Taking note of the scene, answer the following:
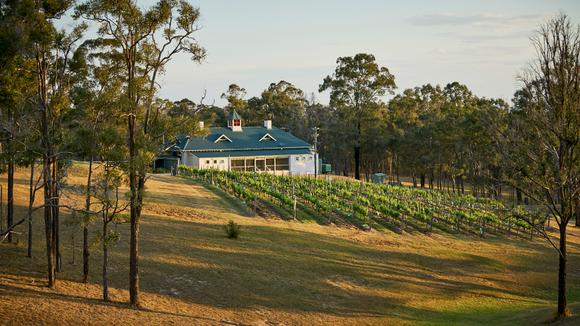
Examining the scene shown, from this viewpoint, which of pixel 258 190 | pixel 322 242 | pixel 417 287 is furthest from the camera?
pixel 258 190

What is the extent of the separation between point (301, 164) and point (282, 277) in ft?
136

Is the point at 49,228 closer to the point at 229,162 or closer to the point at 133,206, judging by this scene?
the point at 133,206

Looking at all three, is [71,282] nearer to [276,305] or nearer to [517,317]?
[276,305]

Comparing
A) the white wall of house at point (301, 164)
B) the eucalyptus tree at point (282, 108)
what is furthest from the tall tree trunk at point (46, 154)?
the eucalyptus tree at point (282, 108)

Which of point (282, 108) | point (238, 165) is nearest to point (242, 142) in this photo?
point (238, 165)

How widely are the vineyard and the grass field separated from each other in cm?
236

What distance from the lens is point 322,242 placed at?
32.1 m

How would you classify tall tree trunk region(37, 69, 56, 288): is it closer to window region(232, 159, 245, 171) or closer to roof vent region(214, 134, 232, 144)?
window region(232, 159, 245, 171)

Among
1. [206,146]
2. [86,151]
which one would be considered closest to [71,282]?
[86,151]

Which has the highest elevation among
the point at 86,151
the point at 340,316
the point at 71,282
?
the point at 86,151

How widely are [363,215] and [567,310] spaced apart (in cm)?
2189

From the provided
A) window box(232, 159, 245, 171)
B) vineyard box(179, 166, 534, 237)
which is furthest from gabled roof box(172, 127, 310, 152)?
vineyard box(179, 166, 534, 237)

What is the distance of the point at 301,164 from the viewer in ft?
217

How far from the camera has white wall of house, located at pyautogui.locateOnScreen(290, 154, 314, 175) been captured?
65625 millimetres
